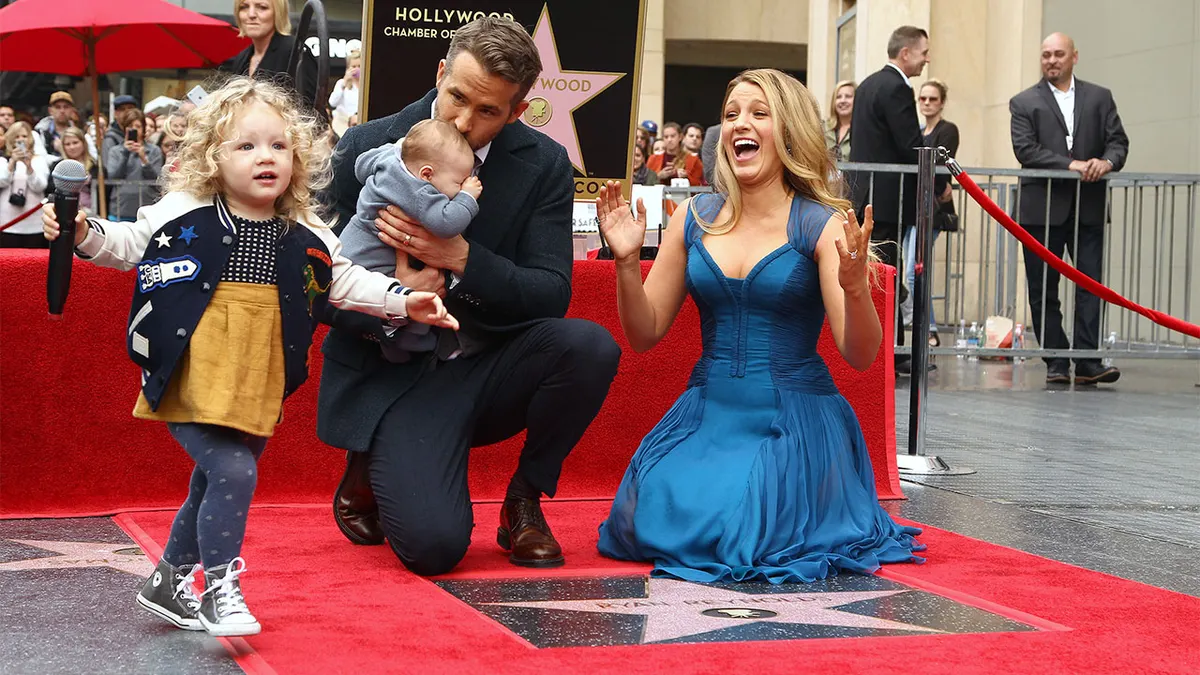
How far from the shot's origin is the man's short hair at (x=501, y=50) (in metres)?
3.66

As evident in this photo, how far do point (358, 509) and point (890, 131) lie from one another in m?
6.16

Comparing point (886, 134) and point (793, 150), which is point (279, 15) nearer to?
point (793, 150)

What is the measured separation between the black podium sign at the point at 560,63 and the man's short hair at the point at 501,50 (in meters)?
1.44

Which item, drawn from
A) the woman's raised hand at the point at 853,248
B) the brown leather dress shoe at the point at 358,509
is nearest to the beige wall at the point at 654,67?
the brown leather dress shoe at the point at 358,509

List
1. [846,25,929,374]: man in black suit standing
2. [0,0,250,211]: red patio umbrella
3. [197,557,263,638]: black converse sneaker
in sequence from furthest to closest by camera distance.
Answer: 1. [846,25,929,374]: man in black suit standing
2. [0,0,250,211]: red patio umbrella
3. [197,557,263,638]: black converse sneaker

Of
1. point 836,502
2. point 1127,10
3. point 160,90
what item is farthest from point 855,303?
point 160,90

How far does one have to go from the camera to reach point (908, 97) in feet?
30.8

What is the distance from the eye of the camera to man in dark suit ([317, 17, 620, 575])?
3717 mm

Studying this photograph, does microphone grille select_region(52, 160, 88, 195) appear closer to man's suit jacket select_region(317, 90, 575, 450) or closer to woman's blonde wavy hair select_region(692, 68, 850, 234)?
man's suit jacket select_region(317, 90, 575, 450)

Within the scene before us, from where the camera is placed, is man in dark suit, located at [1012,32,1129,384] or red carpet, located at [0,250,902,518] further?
man in dark suit, located at [1012,32,1129,384]

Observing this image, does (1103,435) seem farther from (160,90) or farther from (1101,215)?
(160,90)

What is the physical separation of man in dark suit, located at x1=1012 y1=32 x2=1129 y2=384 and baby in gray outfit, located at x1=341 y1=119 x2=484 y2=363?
6.73 m

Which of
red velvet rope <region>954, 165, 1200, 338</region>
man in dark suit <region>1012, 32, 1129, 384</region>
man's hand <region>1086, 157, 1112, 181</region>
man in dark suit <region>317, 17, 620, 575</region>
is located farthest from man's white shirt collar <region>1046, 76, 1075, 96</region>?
Result: man in dark suit <region>317, 17, 620, 575</region>

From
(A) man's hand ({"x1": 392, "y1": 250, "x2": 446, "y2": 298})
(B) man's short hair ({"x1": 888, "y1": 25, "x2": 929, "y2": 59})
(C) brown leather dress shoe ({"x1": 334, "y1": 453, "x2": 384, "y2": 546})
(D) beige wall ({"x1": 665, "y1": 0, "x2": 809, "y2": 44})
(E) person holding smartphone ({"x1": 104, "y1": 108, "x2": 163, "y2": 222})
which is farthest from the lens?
(D) beige wall ({"x1": 665, "y1": 0, "x2": 809, "y2": 44})
